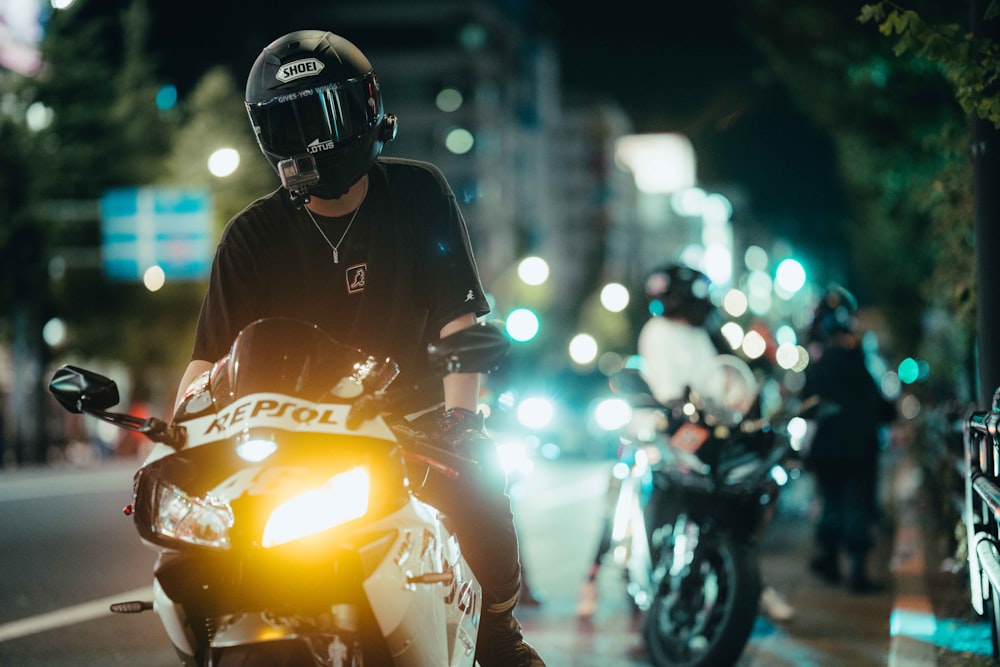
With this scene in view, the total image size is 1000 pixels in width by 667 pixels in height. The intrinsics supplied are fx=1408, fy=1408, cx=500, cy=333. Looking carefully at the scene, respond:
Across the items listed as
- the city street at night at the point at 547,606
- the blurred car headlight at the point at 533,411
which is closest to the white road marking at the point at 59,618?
the city street at night at the point at 547,606

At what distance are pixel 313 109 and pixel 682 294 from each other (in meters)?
4.69

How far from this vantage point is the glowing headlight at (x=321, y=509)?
2.87 metres

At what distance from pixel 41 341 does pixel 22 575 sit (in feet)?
76.1

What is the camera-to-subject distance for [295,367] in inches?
122

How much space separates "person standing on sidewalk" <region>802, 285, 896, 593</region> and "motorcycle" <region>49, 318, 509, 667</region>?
8052 mm

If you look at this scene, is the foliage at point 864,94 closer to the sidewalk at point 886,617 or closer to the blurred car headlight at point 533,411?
the sidewalk at point 886,617

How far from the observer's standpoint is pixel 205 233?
3080 cm

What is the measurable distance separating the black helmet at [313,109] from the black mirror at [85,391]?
740 millimetres

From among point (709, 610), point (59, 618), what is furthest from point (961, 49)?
point (59, 618)

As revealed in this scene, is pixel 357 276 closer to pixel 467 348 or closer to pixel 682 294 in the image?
pixel 467 348

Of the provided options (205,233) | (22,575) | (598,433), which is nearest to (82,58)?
(205,233)

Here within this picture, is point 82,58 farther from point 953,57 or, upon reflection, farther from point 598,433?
point 953,57

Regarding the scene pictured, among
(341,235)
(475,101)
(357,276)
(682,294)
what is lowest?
(682,294)

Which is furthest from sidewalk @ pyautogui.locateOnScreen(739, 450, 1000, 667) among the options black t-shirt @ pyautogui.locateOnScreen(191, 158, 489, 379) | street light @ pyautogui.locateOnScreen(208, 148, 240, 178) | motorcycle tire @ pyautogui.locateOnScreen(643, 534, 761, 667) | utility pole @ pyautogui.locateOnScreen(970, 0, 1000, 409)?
street light @ pyautogui.locateOnScreen(208, 148, 240, 178)
